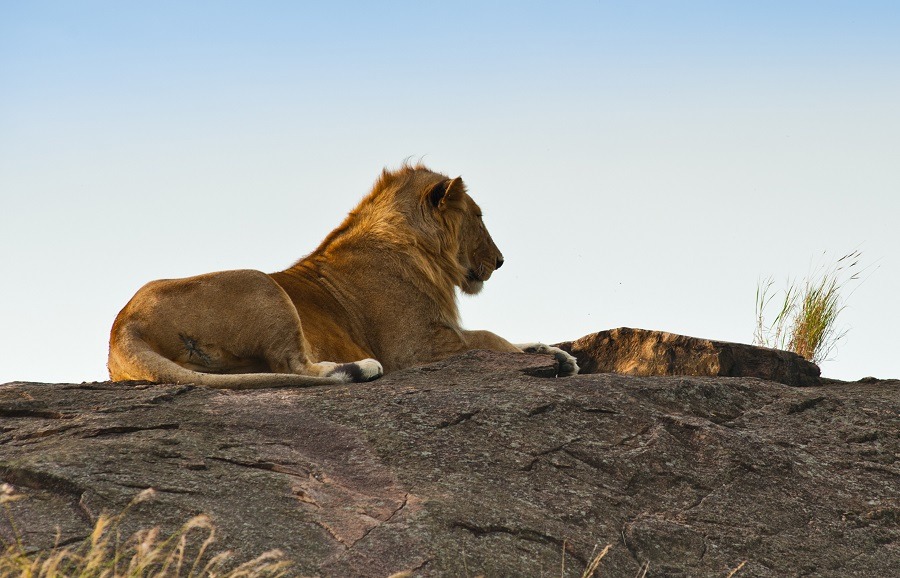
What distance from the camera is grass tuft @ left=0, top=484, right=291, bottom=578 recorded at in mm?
3633

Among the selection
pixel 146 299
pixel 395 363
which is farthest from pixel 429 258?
pixel 146 299

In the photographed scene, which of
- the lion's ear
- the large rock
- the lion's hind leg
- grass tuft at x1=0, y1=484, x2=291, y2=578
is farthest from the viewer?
the lion's ear

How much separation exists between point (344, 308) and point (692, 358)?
2.34 meters

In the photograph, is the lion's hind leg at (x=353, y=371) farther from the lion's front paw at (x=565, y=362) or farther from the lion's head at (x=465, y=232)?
the lion's head at (x=465, y=232)

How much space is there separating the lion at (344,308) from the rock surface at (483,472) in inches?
18.8

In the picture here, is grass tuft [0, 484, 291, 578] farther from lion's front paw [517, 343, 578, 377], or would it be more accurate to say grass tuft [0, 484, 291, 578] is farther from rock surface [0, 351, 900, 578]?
lion's front paw [517, 343, 578, 377]

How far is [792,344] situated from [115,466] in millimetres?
7026

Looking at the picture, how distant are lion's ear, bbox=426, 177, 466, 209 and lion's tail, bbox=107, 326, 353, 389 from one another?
2089 mm

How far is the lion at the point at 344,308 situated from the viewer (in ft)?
21.1

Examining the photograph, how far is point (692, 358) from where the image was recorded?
7.32 metres

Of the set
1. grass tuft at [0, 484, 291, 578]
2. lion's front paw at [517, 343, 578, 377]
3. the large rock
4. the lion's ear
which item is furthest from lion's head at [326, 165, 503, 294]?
grass tuft at [0, 484, 291, 578]

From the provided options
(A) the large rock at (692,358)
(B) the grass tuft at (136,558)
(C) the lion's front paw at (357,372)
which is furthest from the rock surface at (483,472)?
(A) the large rock at (692,358)

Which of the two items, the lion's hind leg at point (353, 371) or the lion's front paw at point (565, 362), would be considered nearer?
the lion's hind leg at point (353, 371)

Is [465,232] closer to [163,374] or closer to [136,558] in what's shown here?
[163,374]
